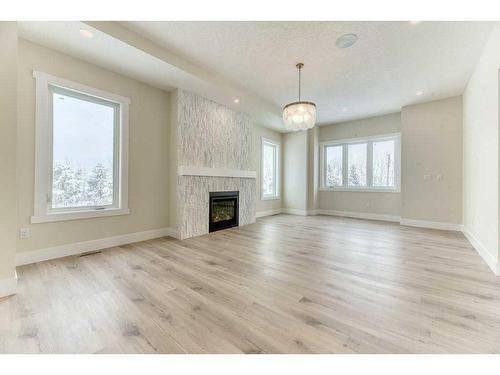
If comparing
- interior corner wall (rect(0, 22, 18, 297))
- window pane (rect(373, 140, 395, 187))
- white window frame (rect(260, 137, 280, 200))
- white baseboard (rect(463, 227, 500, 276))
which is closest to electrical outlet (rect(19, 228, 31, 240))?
interior corner wall (rect(0, 22, 18, 297))

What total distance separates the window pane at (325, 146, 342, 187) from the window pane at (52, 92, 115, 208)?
6015 mm

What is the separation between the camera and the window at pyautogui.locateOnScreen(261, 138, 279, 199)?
6.81 meters

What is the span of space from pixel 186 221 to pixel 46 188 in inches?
78.3

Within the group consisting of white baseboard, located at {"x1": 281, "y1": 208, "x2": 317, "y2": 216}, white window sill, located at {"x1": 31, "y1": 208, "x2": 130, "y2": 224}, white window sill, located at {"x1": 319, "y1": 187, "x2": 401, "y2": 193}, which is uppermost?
white window sill, located at {"x1": 319, "y1": 187, "x2": 401, "y2": 193}

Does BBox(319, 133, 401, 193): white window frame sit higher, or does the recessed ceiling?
the recessed ceiling

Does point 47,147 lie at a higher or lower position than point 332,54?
lower

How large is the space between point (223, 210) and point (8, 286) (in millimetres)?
3340

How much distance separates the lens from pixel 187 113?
13.4 ft

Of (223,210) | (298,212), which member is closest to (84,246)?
(223,210)

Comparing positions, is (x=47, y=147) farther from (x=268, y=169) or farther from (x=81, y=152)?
(x=268, y=169)

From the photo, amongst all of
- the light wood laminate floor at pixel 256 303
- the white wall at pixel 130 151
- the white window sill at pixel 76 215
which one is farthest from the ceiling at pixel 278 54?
the light wood laminate floor at pixel 256 303

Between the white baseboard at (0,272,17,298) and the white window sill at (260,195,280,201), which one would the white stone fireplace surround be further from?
the white baseboard at (0,272,17,298)

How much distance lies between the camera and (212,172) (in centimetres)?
447

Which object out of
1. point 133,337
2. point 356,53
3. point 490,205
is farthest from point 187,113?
point 490,205
